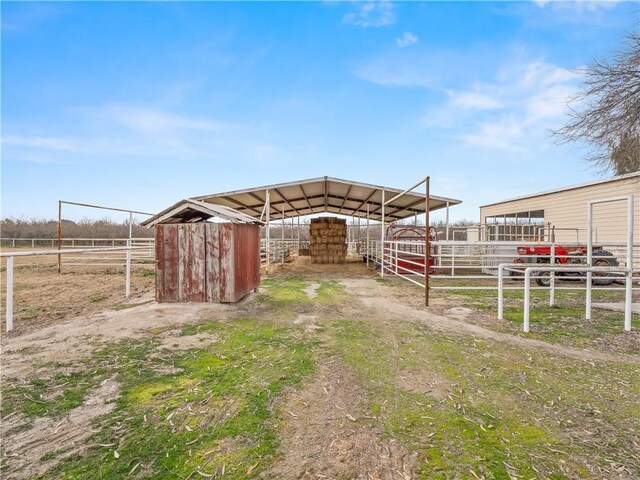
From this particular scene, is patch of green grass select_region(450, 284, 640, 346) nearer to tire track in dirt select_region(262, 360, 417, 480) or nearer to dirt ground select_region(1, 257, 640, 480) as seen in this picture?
dirt ground select_region(1, 257, 640, 480)

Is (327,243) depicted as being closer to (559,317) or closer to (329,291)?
(329,291)

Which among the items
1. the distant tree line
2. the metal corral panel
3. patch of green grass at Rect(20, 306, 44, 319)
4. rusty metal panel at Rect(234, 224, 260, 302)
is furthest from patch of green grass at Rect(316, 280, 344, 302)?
the distant tree line

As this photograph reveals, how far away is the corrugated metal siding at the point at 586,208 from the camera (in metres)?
11.2

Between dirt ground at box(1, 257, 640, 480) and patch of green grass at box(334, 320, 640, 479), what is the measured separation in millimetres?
68

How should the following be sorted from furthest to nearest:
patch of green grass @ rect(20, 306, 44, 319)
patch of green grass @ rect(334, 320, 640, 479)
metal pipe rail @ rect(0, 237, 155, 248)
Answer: metal pipe rail @ rect(0, 237, 155, 248) < patch of green grass @ rect(20, 306, 44, 319) < patch of green grass @ rect(334, 320, 640, 479)

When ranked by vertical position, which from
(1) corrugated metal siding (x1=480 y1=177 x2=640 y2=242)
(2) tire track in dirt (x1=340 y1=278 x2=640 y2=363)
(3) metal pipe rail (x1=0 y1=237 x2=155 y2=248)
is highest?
(1) corrugated metal siding (x1=480 y1=177 x2=640 y2=242)

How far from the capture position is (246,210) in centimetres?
1578

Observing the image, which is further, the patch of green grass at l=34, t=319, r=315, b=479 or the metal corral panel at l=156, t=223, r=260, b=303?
the metal corral panel at l=156, t=223, r=260, b=303

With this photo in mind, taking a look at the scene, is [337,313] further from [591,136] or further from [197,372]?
Result: [591,136]

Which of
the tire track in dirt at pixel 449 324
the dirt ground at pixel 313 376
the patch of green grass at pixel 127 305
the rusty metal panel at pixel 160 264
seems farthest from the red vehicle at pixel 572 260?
the patch of green grass at pixel 127 305

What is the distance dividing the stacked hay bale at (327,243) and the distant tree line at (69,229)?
15.9 metres

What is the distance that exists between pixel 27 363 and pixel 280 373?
2.51 meters

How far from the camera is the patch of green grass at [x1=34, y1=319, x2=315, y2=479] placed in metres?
1.76

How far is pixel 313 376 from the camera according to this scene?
2947 mm
